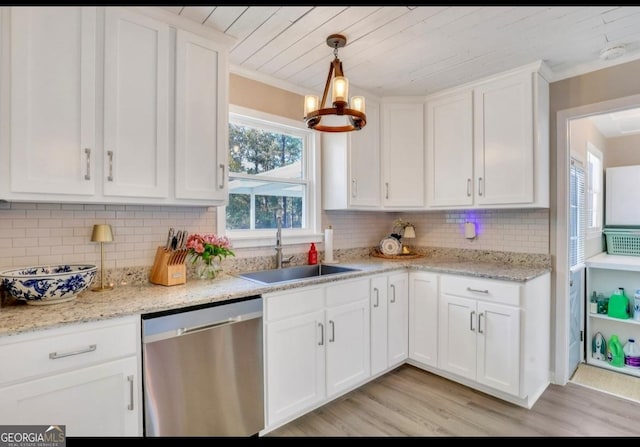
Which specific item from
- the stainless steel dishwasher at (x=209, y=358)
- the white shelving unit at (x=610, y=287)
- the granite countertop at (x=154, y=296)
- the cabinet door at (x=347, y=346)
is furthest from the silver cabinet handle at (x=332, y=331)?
the white shelving unit at (x=610, y=287)

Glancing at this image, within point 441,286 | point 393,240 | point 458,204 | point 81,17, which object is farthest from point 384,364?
point 81,17

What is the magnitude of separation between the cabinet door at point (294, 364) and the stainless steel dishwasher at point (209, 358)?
0.26 ft

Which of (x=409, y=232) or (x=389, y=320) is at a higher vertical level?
(x=409, y=232)

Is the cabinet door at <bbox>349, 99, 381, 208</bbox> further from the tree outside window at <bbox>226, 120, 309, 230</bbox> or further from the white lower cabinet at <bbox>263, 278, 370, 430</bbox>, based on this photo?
the white lower cabinet at <bbox>263, 278, 370, 430</bbox>

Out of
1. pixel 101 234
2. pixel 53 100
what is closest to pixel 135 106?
pixel 53 100

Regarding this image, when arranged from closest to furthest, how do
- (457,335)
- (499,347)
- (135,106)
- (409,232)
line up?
1. (135,106)
2. (499,347)
3. (457,335)
4. (409,232)

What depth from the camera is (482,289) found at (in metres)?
2.17

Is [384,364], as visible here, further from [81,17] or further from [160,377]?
[81,17]

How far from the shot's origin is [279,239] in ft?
7.93

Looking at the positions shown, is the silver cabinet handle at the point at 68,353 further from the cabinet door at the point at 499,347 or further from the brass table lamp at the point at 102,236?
→ the cabinet door at the point at 499,347

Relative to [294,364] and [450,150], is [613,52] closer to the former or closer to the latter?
[450,150]

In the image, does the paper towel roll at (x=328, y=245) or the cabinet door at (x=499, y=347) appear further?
the paper towel roll at (x=328, y=245)

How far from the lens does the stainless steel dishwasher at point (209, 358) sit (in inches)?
38.6

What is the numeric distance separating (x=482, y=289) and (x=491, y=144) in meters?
1.07
